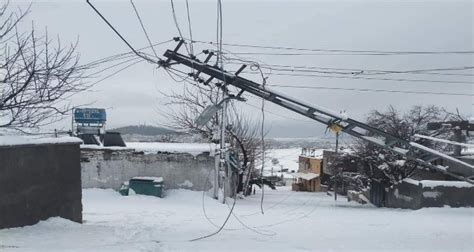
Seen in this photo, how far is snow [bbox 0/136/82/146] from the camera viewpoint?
8469 millimetres

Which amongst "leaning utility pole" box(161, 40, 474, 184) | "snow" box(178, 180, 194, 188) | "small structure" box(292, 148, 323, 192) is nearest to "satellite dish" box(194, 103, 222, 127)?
"leaning utility pole" box(161, 40, 474, 184)

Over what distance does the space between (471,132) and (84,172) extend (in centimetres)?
1601

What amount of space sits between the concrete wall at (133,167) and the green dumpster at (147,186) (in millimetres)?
882

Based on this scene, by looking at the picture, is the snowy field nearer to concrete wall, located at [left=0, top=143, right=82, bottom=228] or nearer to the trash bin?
concrete wall, located at [left=0, top=143, right=82, bottom=228]

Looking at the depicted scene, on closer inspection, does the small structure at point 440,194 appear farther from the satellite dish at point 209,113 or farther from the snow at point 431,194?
the satellite dish at point 209,113

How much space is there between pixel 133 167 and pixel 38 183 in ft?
37.8

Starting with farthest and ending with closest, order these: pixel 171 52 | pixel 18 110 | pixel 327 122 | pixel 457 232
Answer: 1. pixel 327 122
2. pixel 171 52
3. pixel 457 232
4. pixel 18 110

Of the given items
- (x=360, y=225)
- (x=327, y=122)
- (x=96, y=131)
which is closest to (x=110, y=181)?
(x=96, y=131)

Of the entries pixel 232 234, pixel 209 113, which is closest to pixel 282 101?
pixel 209 113

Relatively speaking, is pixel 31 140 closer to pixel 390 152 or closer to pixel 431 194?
pixel 431 194

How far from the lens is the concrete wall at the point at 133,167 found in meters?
20.5

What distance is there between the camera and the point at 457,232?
38.5 ft

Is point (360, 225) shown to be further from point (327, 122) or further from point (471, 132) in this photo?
point (471, 132)

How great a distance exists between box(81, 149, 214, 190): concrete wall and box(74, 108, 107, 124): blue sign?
8.68 feet
